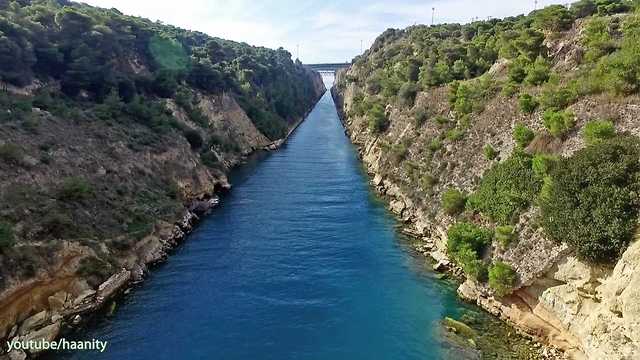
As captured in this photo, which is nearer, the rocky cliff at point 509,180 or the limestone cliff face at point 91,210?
the rocky cliff at point 509,180

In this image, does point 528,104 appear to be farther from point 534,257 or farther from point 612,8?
point 612,8

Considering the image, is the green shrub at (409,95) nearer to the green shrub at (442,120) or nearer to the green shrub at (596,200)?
the green shrub at (442,120)

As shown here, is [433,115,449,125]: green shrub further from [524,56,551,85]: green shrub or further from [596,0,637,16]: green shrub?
[596,0,637,16]: green shrub

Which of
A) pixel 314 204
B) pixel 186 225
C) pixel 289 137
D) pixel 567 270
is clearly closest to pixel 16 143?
pixel 186 225

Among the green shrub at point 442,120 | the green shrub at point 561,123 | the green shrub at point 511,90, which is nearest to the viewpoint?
the green shrub at point 561,123

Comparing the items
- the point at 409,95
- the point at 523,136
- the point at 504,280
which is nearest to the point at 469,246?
the point at 504,280

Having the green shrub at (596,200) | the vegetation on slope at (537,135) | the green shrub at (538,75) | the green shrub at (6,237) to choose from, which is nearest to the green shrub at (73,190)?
the green shrub at (6,237)

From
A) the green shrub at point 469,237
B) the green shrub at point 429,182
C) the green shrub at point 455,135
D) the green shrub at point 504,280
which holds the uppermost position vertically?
the green shrub at point 455,135

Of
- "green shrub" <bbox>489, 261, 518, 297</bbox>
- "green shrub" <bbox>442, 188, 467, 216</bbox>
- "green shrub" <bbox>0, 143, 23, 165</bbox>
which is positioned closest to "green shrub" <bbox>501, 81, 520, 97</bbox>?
"green shrub" <bbox>442, 188, 467, 216</bbox>
